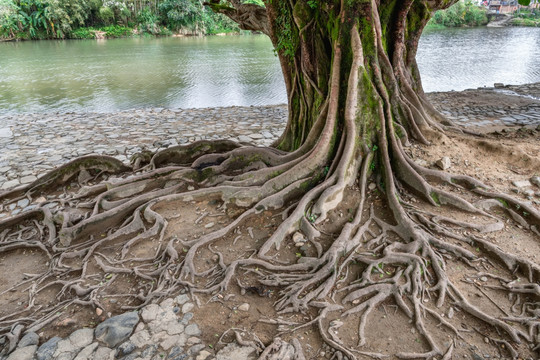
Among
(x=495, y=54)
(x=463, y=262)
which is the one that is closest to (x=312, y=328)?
(x=463, y=262)

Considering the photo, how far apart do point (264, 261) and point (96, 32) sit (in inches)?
1781

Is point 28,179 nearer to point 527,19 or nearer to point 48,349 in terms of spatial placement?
point 48,349

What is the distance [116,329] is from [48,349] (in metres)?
0.49

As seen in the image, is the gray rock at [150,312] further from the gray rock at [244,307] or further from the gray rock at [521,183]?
the gray rock at [521,183]

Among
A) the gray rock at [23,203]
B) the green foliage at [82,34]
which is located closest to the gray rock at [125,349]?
the gray rock at [23,203]

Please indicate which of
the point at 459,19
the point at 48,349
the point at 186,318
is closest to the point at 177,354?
the point at 186,318

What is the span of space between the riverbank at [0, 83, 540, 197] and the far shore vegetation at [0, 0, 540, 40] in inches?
1278

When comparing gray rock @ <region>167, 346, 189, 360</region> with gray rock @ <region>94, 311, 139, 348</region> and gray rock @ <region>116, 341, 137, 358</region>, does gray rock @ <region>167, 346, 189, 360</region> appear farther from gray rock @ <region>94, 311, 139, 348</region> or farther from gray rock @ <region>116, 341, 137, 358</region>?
gray rock @ <region>94, 311, 139, 348</region>

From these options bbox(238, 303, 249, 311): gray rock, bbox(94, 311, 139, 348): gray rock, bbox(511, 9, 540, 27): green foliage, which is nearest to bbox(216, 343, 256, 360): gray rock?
bbox(238, 303, 249, 311): gray rock

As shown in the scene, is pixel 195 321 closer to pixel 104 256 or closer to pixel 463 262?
pixel 104 256

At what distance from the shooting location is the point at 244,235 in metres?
3.75

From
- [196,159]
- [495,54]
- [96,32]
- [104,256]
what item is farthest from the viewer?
[96,32]

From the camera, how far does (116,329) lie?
275 cm

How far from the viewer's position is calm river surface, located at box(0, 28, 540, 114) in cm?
1377
